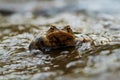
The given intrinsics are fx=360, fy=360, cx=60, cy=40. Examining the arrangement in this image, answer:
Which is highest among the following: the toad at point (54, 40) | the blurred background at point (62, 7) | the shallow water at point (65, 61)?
the blurred background at point (62, 7)

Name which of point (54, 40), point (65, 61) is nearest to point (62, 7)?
point (54, 40)

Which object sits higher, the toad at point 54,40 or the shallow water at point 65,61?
the toad at point 54,40

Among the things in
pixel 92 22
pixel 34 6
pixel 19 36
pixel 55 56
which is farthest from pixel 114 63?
pixel 34 6

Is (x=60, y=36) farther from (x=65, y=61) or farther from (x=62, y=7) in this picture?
(x=62, y=7)

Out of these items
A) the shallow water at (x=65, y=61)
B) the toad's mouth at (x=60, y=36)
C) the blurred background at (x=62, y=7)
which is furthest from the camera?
the blurred background at (x=62, y=7)

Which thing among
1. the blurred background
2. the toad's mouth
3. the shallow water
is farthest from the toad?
the blurred background

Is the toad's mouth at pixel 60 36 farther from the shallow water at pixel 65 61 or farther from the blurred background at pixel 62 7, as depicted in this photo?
the blurred background at pixel 62 7

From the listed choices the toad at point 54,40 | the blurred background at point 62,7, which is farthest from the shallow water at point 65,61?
the blurred background at point 62,7

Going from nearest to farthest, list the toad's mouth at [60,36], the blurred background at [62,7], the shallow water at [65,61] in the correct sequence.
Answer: the shallow water at [65,61], the toad's mouth at [60,36], the blurred background at [62,7]

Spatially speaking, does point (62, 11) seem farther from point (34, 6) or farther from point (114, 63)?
point (114, 63)
